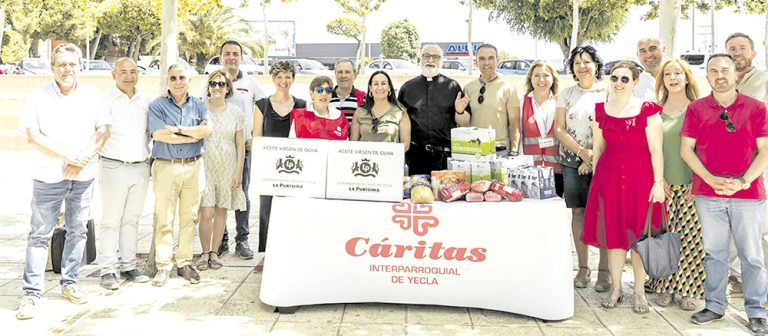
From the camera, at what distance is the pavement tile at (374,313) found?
Result: 4.36 meters

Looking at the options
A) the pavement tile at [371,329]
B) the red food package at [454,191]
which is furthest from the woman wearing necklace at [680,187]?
the pavement tile at [371,329]

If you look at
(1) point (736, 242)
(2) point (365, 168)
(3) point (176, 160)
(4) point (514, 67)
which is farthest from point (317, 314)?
(4) point (514, 67)

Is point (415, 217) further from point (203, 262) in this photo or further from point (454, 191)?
point (203, 262)

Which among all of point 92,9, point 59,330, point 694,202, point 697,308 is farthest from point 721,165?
point 92,9

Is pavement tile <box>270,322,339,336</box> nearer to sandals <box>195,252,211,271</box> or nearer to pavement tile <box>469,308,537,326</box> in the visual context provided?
pavement tile <box>469,308,537,326</box>

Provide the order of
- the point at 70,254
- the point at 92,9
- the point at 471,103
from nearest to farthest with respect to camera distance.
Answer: the point at 70,254
the point at 471,103
the point at 92,9

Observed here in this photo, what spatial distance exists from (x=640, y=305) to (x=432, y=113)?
7.28ft

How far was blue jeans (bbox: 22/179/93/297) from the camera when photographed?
4477mm

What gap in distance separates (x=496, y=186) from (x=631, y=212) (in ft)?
3.29

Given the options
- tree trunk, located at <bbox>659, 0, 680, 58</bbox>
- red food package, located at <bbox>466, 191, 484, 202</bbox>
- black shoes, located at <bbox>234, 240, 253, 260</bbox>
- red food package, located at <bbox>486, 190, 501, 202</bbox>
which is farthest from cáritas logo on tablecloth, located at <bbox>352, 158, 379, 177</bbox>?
tree trunk, located at <bbox>659, 0, 680, 58</bbox>

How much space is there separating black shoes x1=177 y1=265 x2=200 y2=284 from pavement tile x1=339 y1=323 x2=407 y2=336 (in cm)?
160

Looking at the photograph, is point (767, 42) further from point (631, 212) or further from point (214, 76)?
point (214, 76)

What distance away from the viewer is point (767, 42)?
38.0 ft

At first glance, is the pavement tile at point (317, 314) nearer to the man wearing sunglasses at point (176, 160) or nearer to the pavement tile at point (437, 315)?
the pavement tile at point (437, 315)
